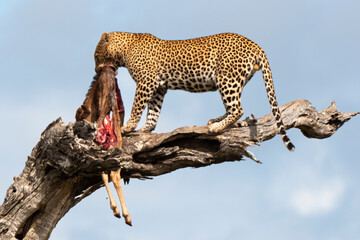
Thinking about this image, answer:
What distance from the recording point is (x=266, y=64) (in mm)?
14078

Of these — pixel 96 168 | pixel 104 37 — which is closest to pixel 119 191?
pixel 96 168

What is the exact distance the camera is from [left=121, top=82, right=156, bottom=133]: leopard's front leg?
14.1 m

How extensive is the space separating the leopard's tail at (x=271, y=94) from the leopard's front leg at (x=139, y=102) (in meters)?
2.30

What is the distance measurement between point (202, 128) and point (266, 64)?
195cm

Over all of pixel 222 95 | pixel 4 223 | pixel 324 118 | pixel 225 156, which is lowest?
pixel 4 223

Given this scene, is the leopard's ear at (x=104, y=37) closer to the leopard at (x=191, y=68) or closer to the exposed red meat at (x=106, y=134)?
the leopard at (x=191, y=68)

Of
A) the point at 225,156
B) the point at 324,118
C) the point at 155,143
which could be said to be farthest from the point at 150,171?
the point at 324,118

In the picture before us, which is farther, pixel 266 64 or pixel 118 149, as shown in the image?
pixel 266 64

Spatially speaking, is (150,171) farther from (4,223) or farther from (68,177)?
(4,223)

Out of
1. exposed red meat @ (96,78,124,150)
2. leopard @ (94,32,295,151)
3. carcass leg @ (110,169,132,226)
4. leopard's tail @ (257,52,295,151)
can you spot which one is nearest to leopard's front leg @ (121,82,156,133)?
leopard @ (94,32,295,151)

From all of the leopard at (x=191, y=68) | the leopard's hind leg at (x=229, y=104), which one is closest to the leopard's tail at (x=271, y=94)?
the leopard at (x=191, y=68)

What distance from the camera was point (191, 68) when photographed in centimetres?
1402

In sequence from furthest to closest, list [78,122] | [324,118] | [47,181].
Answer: [324,118], [47,181], [78,122]

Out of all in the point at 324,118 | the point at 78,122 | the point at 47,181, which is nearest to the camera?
the point at 78,122
